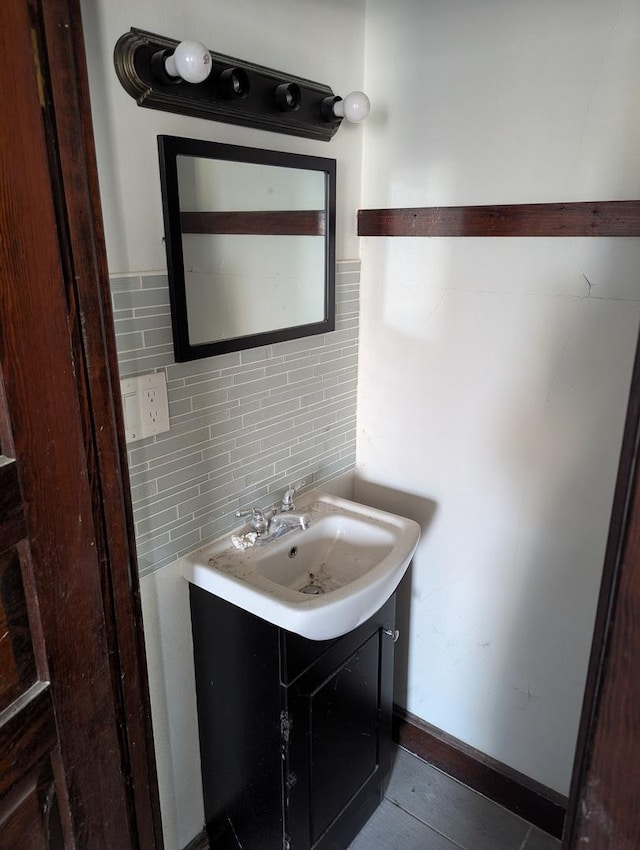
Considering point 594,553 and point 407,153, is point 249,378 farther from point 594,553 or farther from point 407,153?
point 594,553

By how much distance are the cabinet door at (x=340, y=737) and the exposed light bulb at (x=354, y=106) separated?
4.08 feet

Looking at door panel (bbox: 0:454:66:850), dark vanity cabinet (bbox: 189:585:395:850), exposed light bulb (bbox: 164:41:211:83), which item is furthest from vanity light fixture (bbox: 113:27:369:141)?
dark vanity cabinet (bbox: 189:585:395:850)

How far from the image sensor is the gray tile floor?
1652 mm

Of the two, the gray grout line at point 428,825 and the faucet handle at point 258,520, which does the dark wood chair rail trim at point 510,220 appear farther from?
the gray grout line at point 428,825

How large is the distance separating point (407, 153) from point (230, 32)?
548 mm

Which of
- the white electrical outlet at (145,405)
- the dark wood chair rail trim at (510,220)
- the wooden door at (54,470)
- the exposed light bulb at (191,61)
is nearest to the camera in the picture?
the wooden door at (54,470)

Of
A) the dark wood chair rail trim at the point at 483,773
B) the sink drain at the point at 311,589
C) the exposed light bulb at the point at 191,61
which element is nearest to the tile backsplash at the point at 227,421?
the sink drain at the point at 311,589

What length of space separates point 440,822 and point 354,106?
6.50ft

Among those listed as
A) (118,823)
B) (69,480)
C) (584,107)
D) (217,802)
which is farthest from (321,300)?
(217,802)

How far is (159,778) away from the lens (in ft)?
4.58

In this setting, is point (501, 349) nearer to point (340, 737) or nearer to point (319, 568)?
point (319, 568)

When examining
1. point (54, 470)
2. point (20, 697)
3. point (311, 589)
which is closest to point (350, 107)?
point (54, 470)

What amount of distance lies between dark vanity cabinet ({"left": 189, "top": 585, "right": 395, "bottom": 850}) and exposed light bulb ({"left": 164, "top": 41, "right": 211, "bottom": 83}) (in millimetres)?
1068

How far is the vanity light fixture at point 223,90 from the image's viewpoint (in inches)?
40.3
